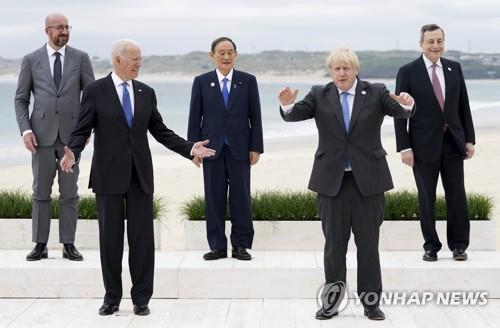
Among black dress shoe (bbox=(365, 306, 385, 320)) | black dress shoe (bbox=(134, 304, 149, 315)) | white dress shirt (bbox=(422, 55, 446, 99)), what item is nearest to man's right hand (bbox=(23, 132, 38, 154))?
black dress shoe (bbox=(134, 304, 149, 315))

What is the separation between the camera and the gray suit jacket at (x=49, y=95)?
7.52 meters

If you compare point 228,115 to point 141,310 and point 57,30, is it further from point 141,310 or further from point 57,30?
point 141,310

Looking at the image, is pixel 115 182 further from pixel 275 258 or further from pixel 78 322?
pixel 275 258

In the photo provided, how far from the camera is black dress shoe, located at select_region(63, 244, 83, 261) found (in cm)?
757

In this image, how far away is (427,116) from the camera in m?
7.46

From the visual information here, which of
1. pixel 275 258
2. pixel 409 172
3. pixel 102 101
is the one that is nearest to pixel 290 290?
pixel 275 258

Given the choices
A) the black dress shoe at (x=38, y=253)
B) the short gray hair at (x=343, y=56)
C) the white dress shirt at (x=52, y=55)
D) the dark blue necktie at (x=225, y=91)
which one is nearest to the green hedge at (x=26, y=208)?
the black dress shoe at (x=38, y=253)

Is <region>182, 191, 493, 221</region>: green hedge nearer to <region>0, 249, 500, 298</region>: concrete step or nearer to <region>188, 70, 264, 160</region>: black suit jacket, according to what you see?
<region>188, 70, 264, 160</region>: black suit jacket

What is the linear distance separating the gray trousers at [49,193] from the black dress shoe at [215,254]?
952mm

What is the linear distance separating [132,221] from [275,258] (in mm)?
1288

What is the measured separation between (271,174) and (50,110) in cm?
1100

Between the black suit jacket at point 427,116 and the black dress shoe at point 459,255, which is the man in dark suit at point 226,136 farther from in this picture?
the black dress shoe at point 459,255

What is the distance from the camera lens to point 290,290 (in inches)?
283

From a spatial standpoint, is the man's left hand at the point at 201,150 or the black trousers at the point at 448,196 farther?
the black trousers at the point at 448,196
